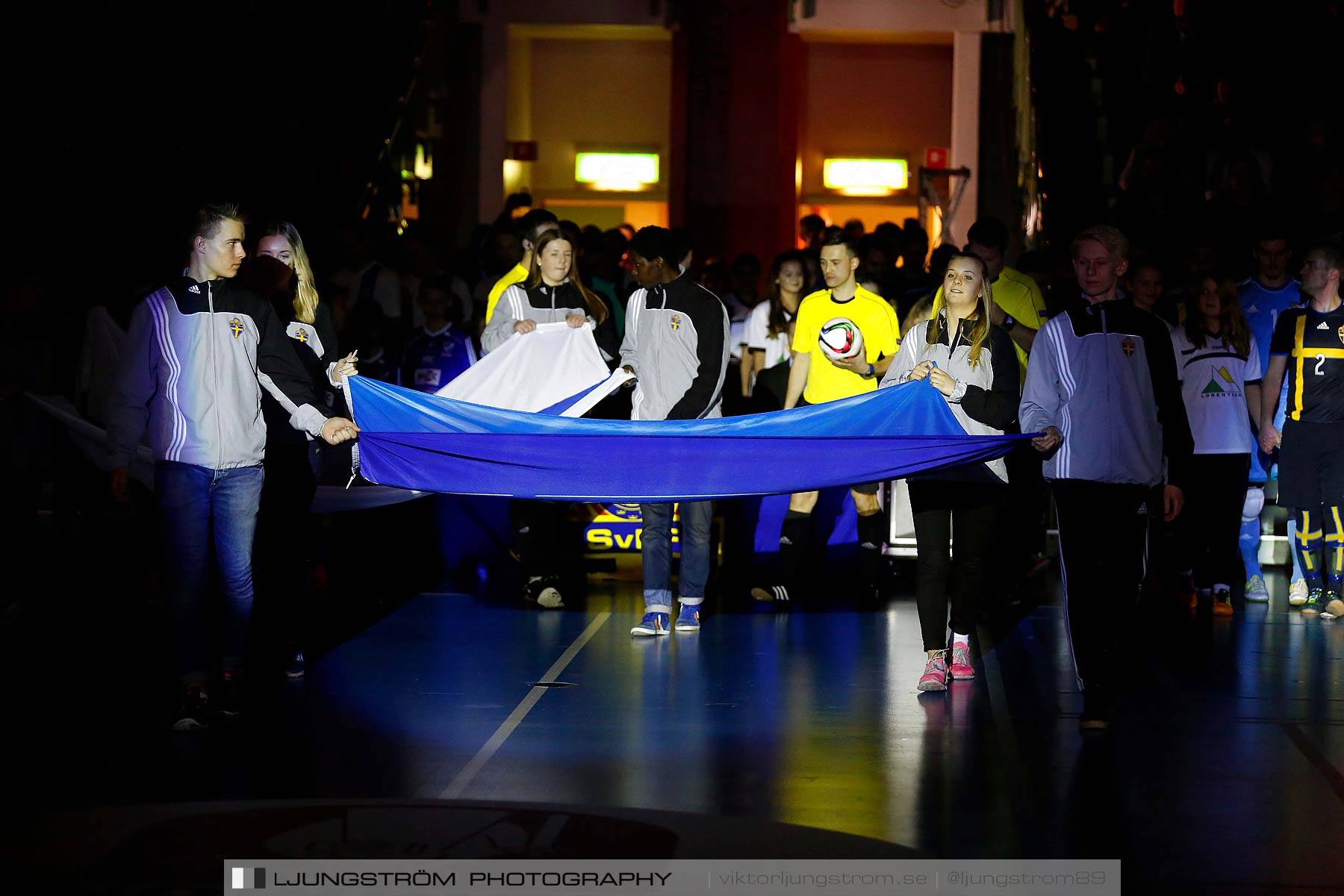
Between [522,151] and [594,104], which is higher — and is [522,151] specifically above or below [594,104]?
below

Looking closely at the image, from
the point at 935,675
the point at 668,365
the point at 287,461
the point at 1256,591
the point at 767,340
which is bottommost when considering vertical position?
the point at 935,675

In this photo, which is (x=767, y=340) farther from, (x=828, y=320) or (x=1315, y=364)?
(x=1315, y=364)

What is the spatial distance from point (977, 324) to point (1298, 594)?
3.50 metres

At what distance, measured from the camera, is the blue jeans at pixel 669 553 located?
7816 mm

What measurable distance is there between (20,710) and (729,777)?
110 inches

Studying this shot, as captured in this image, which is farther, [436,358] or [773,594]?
[436,358]

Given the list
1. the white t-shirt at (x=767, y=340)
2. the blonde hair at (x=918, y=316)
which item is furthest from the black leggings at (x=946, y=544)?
the white t-shirt at (x=767, y=340)

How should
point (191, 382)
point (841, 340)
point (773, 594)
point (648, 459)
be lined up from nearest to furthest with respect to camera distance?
1. point (191, 382)
2. point (648, 459)
3. point (841, 340)
4. point (773, 594)

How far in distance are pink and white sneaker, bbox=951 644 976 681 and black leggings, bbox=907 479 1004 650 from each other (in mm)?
138

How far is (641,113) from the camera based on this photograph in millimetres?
22438

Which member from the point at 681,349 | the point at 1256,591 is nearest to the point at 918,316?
the point at 681,349

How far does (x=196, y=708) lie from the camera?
5.97m

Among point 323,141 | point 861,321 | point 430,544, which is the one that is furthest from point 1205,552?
point 323,141

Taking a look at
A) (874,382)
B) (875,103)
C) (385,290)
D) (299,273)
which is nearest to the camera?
(299,273)
